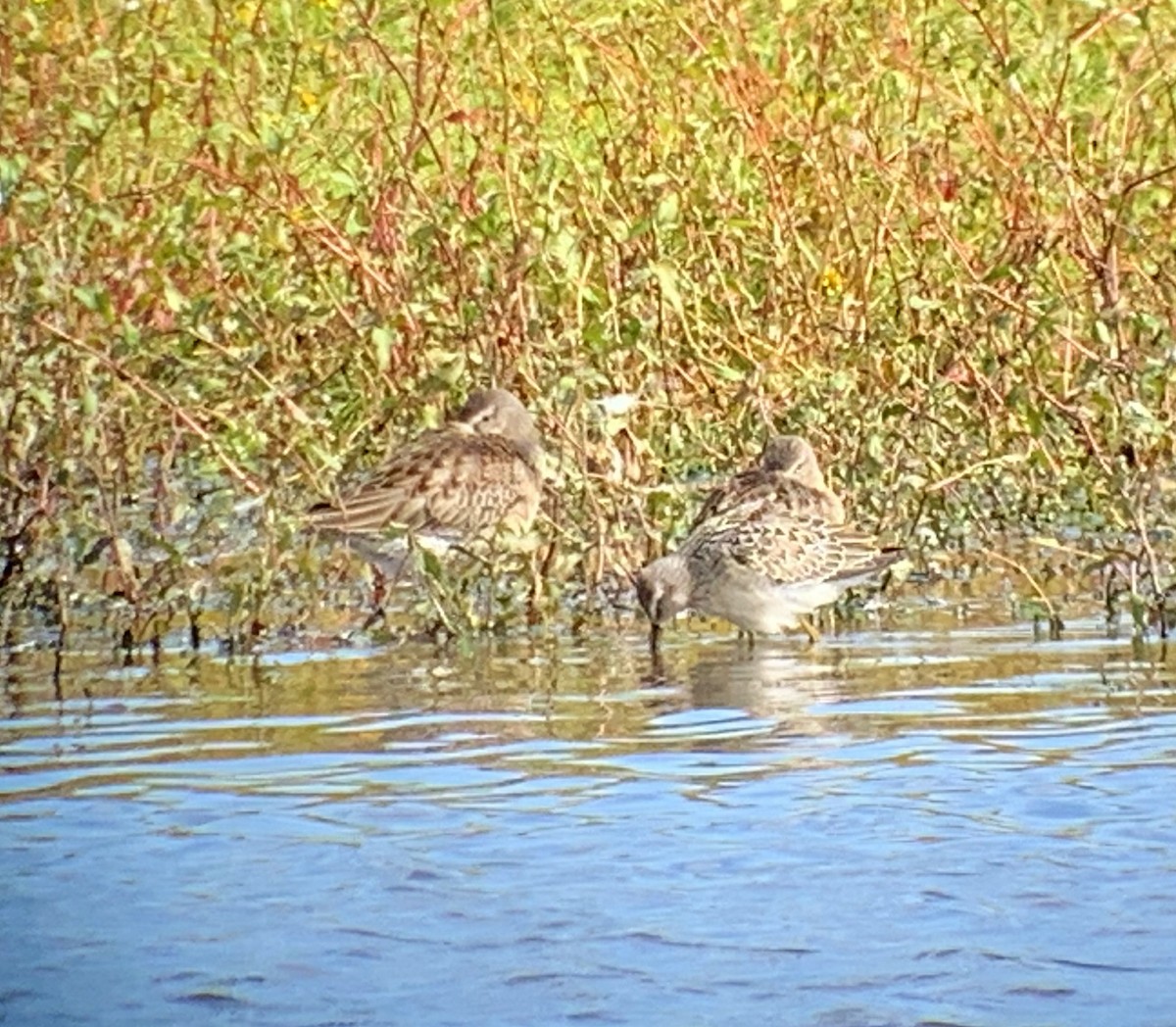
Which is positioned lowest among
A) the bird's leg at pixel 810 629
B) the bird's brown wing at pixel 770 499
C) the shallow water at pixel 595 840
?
the shallow water at pixel 595 840

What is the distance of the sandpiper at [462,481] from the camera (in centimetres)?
1212

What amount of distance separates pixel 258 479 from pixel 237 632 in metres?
0.94

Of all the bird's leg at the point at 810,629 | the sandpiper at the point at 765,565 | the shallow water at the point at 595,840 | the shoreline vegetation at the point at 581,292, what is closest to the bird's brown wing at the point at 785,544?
the sandpiper at the point at 765,565

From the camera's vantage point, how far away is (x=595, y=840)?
7902 millimetres

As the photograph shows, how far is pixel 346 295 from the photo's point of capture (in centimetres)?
1397

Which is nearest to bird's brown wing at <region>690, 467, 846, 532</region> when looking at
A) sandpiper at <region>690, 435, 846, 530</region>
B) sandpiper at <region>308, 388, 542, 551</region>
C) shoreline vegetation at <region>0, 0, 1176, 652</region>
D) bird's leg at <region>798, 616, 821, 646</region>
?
sandpiper at <region>690, 435, 846, 530</region>

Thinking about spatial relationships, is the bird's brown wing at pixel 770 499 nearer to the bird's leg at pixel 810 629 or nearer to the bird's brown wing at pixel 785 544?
the bird's brown wing at pixel 785 544

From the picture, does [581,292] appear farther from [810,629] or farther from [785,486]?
[810,629]

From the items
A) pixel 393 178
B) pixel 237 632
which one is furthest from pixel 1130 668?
pixel 393 178

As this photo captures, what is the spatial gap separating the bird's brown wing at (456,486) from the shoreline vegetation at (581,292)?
0.13 metres

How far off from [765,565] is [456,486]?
1275mm

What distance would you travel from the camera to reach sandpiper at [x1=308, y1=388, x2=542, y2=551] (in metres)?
12.1

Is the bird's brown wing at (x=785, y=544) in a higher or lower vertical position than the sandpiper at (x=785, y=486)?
lower

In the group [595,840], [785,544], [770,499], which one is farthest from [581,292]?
[595,840]
